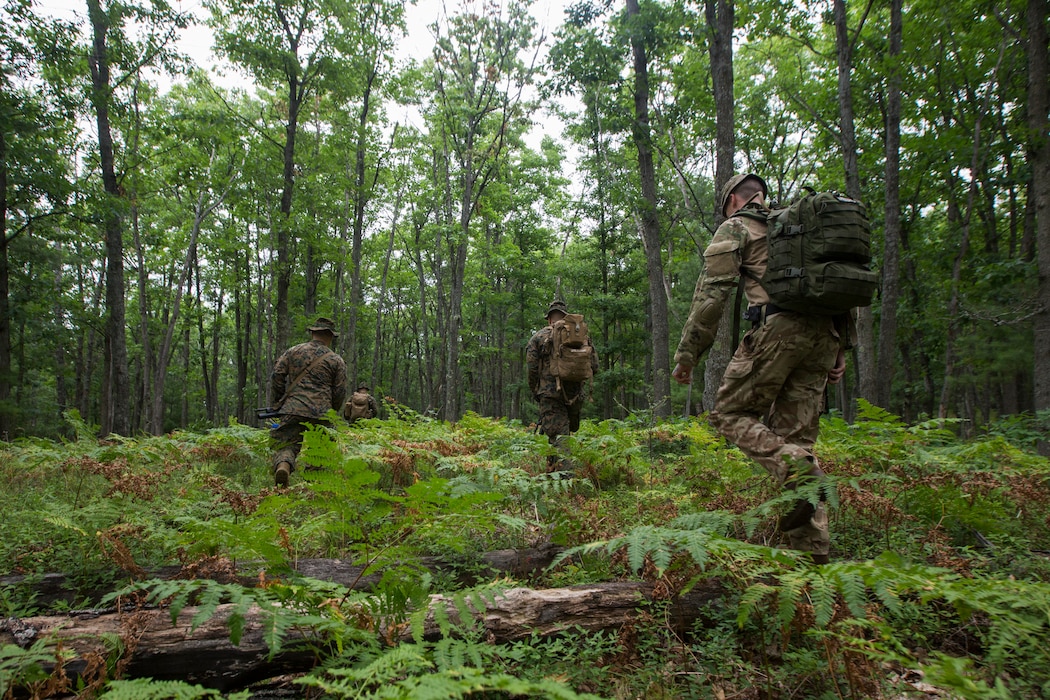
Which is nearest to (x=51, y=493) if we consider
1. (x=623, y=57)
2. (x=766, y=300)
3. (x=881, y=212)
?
(x=766, y=300)

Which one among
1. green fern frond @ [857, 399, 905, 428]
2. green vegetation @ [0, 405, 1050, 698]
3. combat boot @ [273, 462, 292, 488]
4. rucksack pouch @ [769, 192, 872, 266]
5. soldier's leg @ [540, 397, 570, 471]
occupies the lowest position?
combat boot @ [273, 462, 292, 488]

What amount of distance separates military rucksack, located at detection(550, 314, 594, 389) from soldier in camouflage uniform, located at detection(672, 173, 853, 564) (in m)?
A: 2.97

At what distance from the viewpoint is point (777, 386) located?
144 inches

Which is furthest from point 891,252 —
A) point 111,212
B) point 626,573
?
point 111,212

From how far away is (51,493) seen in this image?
5312mm

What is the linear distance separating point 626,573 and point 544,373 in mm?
4315

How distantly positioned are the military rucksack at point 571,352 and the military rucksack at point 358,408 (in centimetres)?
708

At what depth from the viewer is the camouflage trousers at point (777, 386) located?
11.7 ft

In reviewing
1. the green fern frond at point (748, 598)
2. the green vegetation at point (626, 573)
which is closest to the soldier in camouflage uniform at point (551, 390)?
the green vegetation at point (626, 573)

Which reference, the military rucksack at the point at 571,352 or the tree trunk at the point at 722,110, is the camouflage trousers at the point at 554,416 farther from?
the tree trunk at the point at 722,110

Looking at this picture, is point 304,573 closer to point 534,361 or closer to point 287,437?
point 287,437

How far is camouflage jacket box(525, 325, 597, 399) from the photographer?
7.23m

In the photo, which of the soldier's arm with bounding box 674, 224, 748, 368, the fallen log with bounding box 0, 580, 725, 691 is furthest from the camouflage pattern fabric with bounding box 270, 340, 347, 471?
the soldier's arm with bounding box 674, 224, 748, 368

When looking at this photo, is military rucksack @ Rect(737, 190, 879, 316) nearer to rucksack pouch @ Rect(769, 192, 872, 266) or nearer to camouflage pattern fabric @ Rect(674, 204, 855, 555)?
rucksack pouch @ Rect(769, 192, 872, 266)
